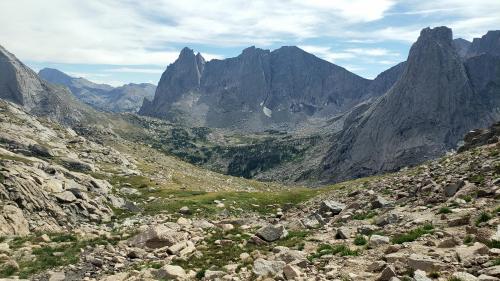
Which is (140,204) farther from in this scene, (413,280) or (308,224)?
(413,280)

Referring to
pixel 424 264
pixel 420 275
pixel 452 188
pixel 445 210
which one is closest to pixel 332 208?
pixel 452 188

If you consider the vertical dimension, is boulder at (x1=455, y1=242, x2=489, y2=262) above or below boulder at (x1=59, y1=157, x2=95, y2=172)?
above

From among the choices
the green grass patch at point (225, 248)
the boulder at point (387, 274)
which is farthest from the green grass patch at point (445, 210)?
the boulder at point (387, 274)

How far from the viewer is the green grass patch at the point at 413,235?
20.0 m

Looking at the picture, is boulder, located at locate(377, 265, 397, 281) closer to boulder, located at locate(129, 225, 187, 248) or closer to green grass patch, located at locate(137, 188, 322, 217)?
boulder, located at locate(129, 225, 187, 248)

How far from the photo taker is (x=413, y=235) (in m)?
20.3

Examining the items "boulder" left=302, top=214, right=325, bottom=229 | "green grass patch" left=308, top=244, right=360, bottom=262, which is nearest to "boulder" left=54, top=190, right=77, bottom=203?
"boulder" left=302, top=214, right=325, bottom=229

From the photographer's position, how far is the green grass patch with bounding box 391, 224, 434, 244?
1995 centimetres

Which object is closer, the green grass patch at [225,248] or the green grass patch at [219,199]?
the green grass patch at [225,248]

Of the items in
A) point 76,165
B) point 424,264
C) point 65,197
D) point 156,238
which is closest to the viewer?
point 424,264

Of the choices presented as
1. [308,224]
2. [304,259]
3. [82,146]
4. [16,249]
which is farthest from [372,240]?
[82,146]

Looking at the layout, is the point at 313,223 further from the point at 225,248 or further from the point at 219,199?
the point at 219,199

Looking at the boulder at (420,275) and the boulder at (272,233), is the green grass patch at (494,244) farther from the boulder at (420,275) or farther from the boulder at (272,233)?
the boulder at (272,233)

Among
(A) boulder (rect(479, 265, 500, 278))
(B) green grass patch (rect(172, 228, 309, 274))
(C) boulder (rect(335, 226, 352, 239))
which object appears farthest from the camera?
(C) boulder (rect(335, 226, 352, 239))
